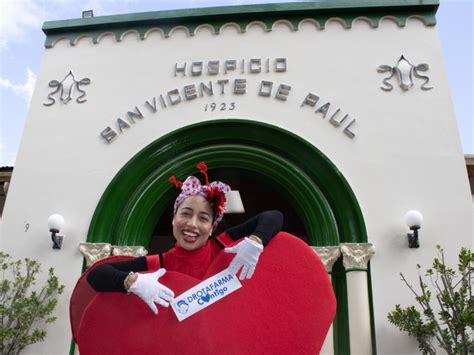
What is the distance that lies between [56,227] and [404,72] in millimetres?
4043

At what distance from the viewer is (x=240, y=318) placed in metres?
1.98

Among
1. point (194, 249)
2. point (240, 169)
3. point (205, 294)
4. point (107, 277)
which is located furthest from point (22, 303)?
point (205, 294)

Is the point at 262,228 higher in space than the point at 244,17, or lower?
lower

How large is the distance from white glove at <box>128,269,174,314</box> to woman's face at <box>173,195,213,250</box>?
284mm

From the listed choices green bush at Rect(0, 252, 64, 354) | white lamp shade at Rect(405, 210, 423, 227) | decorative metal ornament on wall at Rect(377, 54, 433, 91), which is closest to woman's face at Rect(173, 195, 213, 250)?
white lamp shade at Rect(405, 210, 423, 227)

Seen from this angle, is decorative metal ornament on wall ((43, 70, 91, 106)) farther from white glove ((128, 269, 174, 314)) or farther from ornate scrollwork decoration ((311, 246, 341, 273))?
white glove ((128, 269, 174, 314))

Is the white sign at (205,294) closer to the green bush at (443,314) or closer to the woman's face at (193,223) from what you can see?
the woman's face at (193,223)

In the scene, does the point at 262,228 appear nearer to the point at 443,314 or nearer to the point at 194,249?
the point at 194,249

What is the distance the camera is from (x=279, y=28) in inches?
215

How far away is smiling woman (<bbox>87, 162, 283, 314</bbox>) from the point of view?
6.60 feet

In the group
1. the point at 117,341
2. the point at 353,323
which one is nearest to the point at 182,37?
the point at 353,323

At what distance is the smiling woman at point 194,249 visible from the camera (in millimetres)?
2012

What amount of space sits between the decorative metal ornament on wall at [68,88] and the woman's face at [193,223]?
3.65 meters

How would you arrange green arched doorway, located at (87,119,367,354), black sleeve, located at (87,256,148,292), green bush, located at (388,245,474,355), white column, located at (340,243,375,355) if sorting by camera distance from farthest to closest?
green arched doorway, located at (87,119,367,354) < white column, located at (340,243,375,355) < green bush, located at (388,245,474,355) < black sleeve, located at (87,256,148,292)
